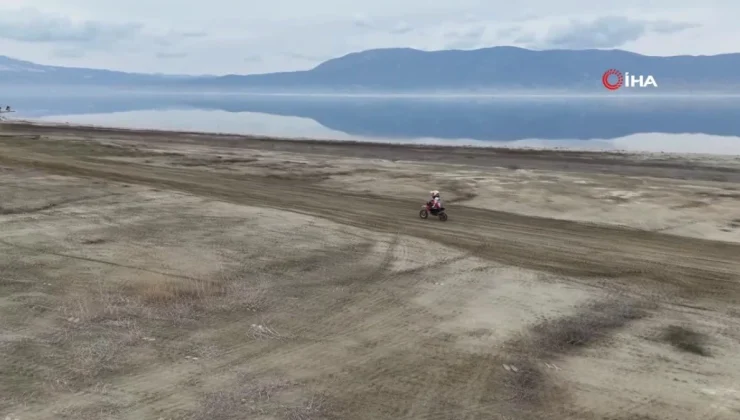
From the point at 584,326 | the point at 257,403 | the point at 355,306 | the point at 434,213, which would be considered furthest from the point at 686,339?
the point at 434,213

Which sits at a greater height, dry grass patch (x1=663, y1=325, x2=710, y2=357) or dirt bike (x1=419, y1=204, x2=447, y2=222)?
dirt bike (x1=419, y1=204, x2=447, y2=222)

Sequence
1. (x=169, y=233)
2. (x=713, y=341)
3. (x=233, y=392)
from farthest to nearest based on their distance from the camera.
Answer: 1. (x=169, y=233)
2. (x=713, y=341)
3. (x=233, y=392)

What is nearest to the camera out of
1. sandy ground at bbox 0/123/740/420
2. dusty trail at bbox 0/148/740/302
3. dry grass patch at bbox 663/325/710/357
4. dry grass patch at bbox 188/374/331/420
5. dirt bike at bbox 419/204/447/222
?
dry grass patch at bbox 188/374/331/420

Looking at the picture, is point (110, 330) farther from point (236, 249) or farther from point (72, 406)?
point (236, 249)

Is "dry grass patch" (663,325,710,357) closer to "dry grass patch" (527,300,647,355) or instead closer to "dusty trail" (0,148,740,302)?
"dry grass patch" (527,300,647,355)

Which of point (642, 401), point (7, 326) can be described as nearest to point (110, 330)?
point (7, 326)

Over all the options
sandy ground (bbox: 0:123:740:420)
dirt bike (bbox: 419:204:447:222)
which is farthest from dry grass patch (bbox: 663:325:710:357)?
dirt bike (bbox: 419:204:447:222)

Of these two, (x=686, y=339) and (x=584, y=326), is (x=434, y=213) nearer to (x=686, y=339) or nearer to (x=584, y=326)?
(x=584, y=326)

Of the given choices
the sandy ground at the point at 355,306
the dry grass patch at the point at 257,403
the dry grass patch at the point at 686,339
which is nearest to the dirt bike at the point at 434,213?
the sandy ground at the point at 355,306

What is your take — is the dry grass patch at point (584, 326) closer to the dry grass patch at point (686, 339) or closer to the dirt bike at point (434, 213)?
the dry grass patch at point (686, 339)
